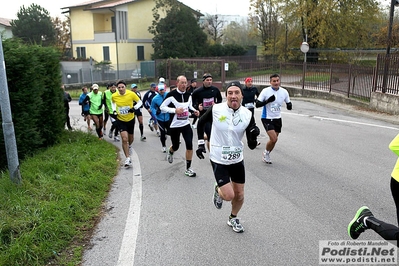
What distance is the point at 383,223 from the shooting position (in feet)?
14.0

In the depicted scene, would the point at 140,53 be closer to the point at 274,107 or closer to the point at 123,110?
the point at 123,110

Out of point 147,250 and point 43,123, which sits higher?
point 43,123

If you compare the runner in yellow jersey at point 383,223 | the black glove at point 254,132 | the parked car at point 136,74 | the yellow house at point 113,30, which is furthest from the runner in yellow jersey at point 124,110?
the yellow house at point 113,30

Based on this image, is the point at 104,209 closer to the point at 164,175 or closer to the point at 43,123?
the point at 164,175

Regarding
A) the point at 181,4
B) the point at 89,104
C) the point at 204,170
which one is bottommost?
the point at 204,170

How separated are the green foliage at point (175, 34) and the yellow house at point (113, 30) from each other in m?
3.41

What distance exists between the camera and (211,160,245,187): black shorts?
16.2 ft

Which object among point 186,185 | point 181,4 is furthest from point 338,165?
point 181,4

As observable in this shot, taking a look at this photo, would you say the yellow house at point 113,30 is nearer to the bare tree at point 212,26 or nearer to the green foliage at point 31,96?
the bare tree at point 212,26

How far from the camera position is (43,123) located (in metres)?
9.16

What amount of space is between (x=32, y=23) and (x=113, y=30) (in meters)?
9.10

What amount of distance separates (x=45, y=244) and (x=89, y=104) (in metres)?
8.71

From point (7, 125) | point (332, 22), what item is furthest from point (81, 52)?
point (7, 125)

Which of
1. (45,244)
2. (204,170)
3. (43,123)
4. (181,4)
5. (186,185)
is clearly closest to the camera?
(45,244)
